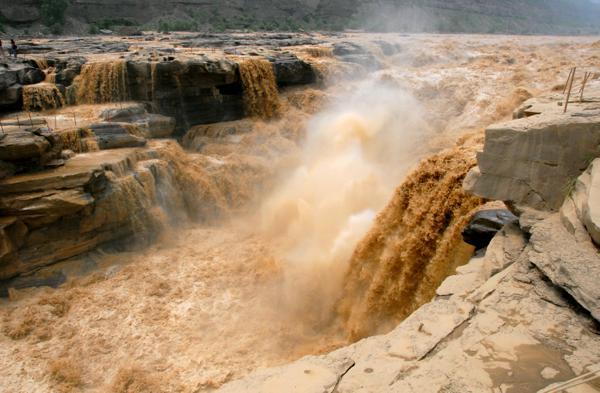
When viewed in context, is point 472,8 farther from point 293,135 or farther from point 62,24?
point 293,135

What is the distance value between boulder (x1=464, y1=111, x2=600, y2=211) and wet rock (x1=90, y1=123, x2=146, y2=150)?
7445mm

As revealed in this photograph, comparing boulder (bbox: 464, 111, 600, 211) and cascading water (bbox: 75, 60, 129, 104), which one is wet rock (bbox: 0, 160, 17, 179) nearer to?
cascading water (bbox: 75, 60, 129, 104)

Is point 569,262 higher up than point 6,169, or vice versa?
point 569,262

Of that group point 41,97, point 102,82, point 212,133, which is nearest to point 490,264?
point 212,133

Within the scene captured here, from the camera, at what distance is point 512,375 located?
3055 millimetres

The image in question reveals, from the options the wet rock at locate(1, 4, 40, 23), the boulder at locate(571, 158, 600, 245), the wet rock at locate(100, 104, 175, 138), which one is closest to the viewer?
the boulder at locate(571, 158, 600, 245)

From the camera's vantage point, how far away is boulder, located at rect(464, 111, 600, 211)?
4.29m

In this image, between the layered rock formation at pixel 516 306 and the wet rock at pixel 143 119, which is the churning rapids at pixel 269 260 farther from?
the layered rock formation at pixel 516 306

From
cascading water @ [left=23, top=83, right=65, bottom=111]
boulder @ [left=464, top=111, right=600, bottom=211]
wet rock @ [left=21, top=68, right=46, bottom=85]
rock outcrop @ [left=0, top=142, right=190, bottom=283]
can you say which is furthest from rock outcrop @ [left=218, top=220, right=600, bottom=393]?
wet rock @ [left=21, top=68, right=46, bottom=85]

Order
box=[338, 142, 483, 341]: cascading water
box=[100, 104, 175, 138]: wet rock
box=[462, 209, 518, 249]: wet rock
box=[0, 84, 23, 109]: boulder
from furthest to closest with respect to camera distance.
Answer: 1. box=[100, 104, 175, 138]: wet rock
2. box=[0, 84, 23, 109]: boulder
3. box=[338, 142, 483, 341]: cascading water
4. box=[462, 209, 518, 249]: wet rock

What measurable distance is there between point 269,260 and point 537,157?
5.08 metres

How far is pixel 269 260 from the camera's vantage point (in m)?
8.17

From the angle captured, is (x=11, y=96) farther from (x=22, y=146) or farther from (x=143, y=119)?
(x=22, y=146)

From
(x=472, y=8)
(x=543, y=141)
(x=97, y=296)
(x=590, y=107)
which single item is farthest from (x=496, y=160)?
(x=472, y=8)
